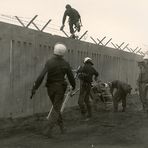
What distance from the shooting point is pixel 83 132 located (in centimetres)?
1045

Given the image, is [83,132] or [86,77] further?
[86,77]

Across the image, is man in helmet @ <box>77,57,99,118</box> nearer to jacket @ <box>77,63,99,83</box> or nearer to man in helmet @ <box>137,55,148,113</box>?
jacket @ <box>77,63,99,83</box>

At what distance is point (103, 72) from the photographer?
20.0 m

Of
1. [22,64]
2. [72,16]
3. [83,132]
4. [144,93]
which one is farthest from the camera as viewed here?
[72,16]

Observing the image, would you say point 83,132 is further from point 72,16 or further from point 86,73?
point 72,16

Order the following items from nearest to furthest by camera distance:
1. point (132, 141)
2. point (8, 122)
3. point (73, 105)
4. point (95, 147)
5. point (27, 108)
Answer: point (95, 147), point (132, 141), point (8, 122), point (27, 108), point (73, 105)

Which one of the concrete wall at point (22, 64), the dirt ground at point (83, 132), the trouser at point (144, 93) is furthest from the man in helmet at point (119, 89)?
the concrete wall at point (22, 64)

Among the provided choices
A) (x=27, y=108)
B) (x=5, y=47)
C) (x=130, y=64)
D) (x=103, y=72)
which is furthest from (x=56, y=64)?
(x=130, y=64)

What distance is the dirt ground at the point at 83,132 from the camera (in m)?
8.85

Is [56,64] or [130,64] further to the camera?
[130,64]

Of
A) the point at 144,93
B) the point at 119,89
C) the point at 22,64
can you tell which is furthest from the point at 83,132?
the point at 144,93

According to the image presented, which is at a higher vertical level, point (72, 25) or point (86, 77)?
point (72, 25)

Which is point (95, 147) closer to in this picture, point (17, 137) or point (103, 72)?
point (17, 137)

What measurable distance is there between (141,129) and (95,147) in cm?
270
